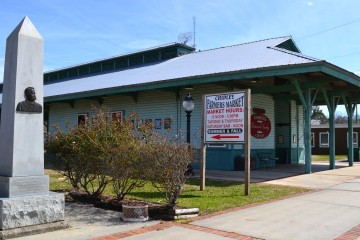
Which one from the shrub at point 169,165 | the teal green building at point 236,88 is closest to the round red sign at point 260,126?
the teal green building at point 236,88

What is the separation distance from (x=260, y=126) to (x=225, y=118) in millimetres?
8319

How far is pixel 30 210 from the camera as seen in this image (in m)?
6.29

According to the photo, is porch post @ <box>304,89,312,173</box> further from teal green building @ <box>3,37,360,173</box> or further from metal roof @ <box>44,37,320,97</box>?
metal roof @ <box>44,37,320,97</box>

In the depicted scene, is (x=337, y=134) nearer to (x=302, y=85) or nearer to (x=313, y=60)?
(x=302, y=85)

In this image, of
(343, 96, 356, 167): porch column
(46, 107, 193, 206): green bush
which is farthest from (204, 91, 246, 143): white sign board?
(343, 96, 356, 167): porch column

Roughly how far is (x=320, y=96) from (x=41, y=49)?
1884 cm

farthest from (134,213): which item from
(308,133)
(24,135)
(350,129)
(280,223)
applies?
(350,129)

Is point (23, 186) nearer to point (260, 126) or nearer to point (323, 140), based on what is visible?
point (260, 126)

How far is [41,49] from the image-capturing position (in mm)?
6809

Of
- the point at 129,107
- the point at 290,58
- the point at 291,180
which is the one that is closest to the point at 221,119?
the point at 291,180

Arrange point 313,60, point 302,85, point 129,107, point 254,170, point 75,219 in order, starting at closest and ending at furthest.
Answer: point 75,219, point 313,60, point 302,85, point 254,170, point 129,107

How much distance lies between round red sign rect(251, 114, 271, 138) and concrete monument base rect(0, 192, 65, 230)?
1295cm

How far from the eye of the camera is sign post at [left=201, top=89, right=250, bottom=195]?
10.5 metres

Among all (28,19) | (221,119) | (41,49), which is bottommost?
(221,119)
